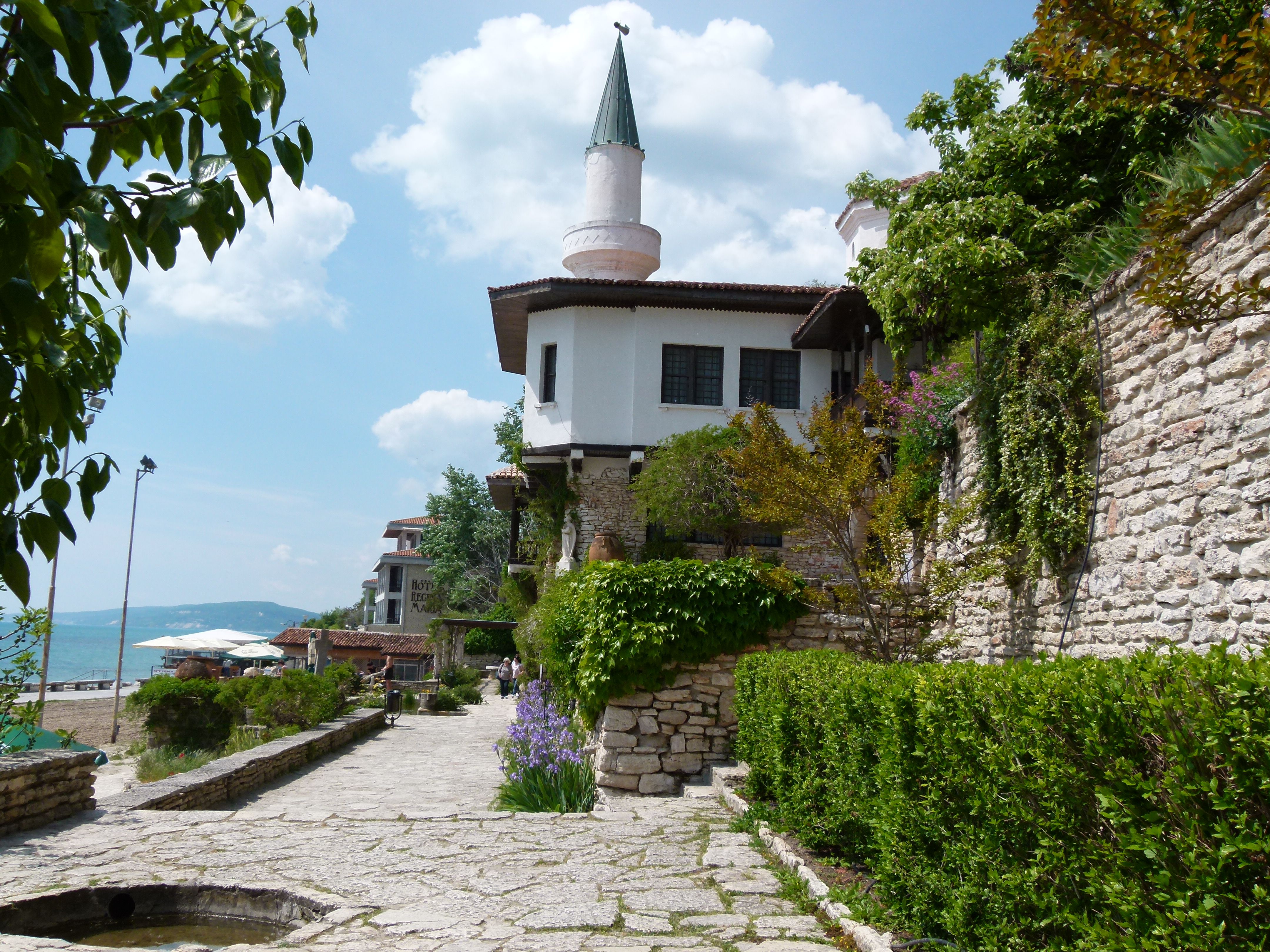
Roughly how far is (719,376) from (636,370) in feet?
5.73

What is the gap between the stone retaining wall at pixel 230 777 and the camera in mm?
8648

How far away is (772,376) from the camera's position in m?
18.8

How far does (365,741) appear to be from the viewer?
17.5m

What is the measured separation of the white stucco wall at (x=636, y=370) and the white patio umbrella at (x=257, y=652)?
21295mm

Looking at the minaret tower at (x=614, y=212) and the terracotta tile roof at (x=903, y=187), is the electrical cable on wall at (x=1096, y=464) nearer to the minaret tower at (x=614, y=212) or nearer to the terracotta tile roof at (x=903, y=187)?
the terracotta tile roof at (x=903, y=187)

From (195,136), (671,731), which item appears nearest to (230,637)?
(671,731)

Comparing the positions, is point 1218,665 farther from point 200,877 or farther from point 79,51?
point 200,877

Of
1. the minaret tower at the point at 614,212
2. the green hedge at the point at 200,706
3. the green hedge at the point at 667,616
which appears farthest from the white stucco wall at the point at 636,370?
the green hedge at the point at 667,616

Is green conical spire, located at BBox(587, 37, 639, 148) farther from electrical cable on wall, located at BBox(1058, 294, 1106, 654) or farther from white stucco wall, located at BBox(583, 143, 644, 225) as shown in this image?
electrical cable on wall, located at BBox(1058, 294, 1106, 654)

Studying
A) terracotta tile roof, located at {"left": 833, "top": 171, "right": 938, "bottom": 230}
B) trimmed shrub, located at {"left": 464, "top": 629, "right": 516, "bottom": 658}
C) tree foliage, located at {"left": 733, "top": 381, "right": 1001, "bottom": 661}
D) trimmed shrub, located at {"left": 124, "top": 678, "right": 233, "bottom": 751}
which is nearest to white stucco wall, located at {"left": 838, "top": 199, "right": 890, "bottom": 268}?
terracotta tile roof, located at {"left": 833, "top": 171, "right": 938, "bottom": 230}

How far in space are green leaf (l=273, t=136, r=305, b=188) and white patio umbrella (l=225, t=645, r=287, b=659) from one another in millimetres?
35754

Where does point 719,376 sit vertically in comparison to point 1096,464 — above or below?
above

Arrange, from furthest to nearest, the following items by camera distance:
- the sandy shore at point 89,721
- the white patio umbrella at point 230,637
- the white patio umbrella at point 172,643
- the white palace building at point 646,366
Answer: the white patio umbrella at point 230,637 → the white patio umbrella at point 172,643 → the sandy shore at point 89,721 → the white palace building at point 646,366

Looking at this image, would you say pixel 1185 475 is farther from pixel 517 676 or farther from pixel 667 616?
pixel 517 676
